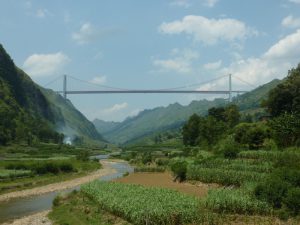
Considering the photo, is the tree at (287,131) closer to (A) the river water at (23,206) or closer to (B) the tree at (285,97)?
(B) the tree at (285,97)

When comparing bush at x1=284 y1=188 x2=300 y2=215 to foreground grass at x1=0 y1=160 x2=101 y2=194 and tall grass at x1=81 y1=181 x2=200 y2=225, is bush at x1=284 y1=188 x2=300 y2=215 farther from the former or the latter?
foreground grass at x1=0 y1=160 x2=101 y2=194

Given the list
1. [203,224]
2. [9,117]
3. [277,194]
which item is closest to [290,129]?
[277,194]

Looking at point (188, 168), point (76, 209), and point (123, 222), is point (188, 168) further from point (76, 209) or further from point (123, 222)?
point (123, 222)

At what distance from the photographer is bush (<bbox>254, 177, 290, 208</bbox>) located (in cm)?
3941

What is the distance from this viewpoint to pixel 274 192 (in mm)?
39594

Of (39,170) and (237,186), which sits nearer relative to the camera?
(237,186)

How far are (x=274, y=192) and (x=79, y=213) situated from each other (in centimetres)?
1829

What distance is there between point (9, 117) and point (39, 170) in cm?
10257

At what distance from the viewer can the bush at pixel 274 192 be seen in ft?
129

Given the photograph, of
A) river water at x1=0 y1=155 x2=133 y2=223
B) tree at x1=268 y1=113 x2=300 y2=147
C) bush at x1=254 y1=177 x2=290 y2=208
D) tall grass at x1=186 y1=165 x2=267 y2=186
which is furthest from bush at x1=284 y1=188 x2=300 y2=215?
tree at x1=268 y1=113 x2=300 y2=147

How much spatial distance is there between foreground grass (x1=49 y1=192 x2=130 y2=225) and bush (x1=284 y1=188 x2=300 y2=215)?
1298cm

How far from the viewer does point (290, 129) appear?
7600 centimetres

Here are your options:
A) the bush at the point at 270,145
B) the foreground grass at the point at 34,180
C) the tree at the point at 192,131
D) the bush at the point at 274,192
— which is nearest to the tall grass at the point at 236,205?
the bush at the point at 274,192

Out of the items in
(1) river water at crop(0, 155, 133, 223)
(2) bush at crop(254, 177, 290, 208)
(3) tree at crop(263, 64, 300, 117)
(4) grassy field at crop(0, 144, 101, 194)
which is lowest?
(1) river water at crop(0, 155, 133, 223)
